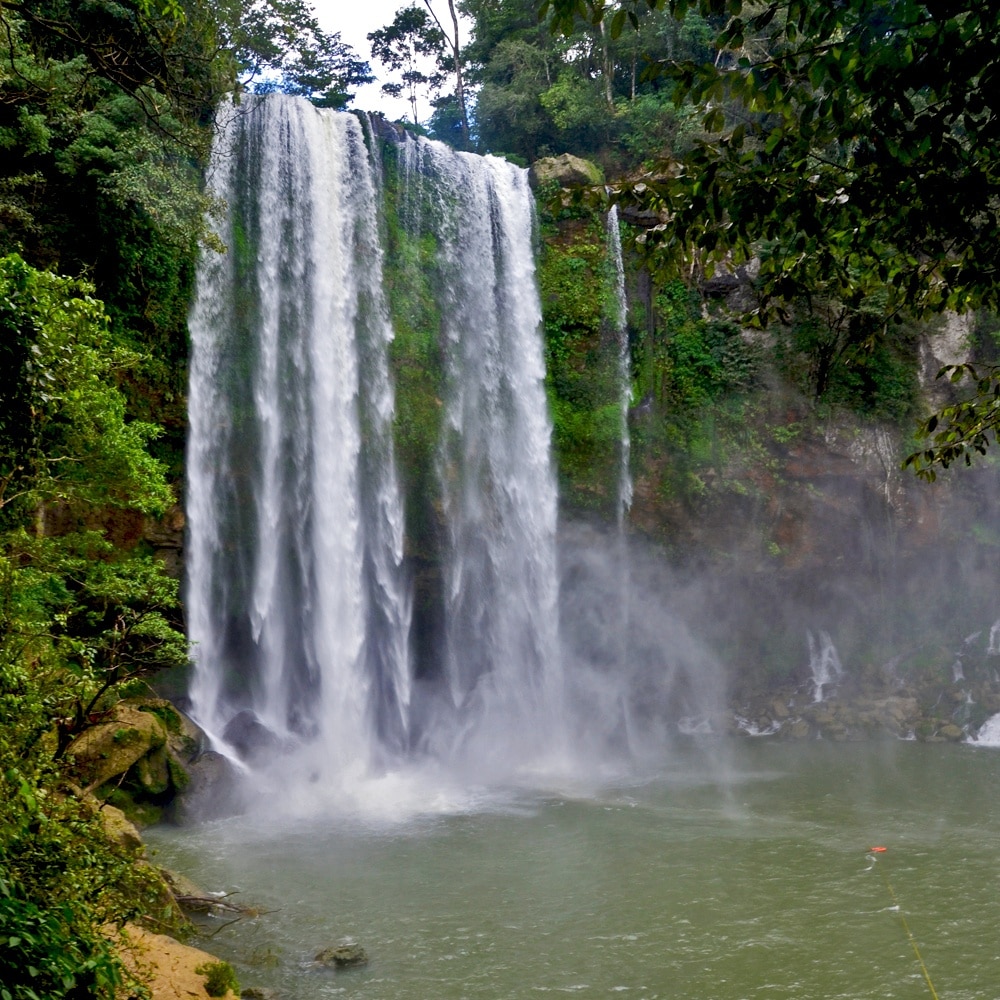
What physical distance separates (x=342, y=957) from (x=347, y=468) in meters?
9.92

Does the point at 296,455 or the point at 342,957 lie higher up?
the point at 296,455

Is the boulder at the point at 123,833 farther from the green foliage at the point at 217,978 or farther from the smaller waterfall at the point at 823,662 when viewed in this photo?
the smaller waterfall at the point at 823,662

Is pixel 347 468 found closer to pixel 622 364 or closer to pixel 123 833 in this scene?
pixel 622 364

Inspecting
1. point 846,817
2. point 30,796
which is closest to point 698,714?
point 846,817

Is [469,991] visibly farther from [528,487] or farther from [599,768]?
[528,487]

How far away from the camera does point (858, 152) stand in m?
4.01

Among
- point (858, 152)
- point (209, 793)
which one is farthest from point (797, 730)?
point (858, 152)

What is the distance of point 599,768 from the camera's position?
16172mm

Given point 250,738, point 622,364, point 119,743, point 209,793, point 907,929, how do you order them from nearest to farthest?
point 907,929, point 119,743, point 209,793, point 250,738, point 622,364

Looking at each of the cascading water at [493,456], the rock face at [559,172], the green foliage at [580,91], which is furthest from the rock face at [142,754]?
the green foliage at [580,91]

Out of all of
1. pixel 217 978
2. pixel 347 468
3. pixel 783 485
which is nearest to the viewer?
pixel 217 978

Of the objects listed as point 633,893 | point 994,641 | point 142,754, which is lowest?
point 633,893

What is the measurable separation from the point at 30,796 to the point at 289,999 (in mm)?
3722

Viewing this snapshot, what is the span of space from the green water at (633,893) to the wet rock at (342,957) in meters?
0.13
